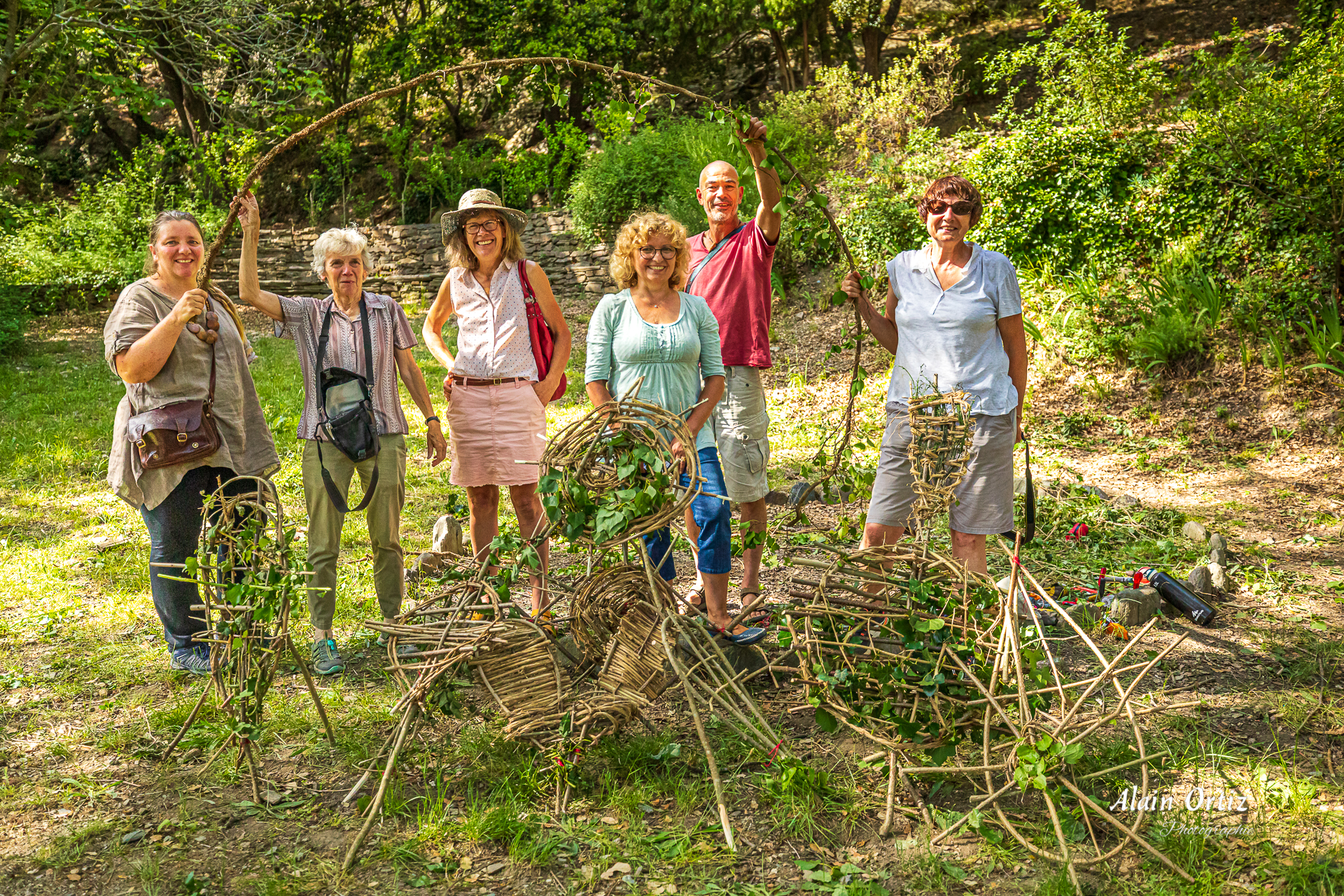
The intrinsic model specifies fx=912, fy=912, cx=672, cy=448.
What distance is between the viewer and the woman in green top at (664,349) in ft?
11.4

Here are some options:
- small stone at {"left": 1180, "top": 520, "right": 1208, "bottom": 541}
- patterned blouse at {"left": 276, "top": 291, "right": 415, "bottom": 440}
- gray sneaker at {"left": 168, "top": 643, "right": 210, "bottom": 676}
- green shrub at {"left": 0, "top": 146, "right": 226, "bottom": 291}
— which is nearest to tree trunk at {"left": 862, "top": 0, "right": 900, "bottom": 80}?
small stone at {"left": 1180, "top": 520, "right": 1208, "bottom": 541}

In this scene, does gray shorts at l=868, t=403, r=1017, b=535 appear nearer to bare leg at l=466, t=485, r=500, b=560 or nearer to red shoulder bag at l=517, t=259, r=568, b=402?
red shoulder bag at l=517, t=259, r=568, b=402

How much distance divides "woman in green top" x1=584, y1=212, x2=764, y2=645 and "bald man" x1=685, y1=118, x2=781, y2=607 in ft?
0.66

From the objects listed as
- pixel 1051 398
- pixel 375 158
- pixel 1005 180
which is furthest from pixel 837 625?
pixel 375 158

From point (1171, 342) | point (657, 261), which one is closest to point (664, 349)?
point (657, 261)

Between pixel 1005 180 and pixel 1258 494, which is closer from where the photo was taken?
pixel 1258 494

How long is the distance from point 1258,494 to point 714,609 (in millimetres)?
4233

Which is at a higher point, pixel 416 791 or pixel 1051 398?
pixel 1051 398

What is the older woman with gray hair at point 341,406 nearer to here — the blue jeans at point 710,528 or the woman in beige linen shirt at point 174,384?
the woman in beige linen shirt at point 174,384

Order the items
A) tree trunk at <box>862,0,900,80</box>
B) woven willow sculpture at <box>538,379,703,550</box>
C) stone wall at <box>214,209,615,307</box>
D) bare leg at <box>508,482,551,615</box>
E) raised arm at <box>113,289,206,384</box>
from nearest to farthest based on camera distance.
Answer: woven willow sculpture at <box>538,379,703,550</box>
raised arm at <box>113,289,206,384</box>
bare leg at <box>508,482,551,615</box>
stone wall at <box>214,209,615,307</box>
tree trunk at <box>862,0,900,80</box>

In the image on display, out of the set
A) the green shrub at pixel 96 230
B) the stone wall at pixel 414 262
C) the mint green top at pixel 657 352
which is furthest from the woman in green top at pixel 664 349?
the green shrub at pixel 96 230

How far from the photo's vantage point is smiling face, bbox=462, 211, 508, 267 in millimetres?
3840

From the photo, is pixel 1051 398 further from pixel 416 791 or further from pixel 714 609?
pixel 416 791

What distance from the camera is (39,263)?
44.4 feet
